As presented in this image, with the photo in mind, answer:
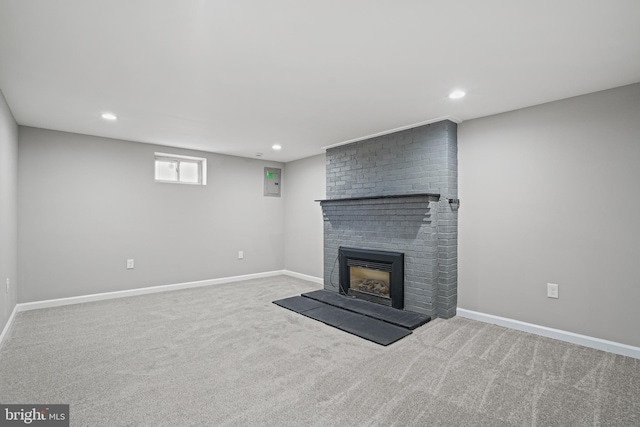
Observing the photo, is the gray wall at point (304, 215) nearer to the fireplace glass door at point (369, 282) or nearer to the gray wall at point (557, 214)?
the fireplace glass door at point (369, 282)

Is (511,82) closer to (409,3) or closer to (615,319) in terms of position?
(409,3)

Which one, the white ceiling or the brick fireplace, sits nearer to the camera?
the white ceiling

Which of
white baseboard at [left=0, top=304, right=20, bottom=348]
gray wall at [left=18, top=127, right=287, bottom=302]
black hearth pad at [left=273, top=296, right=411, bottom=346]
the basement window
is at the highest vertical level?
the basement window

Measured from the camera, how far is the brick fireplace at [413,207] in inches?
145

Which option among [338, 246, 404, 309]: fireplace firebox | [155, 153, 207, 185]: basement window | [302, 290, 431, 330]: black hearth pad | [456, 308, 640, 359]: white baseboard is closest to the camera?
[456, 308, 640, 359]: white baseboard

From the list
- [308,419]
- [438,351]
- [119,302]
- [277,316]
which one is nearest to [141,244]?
[119,302]

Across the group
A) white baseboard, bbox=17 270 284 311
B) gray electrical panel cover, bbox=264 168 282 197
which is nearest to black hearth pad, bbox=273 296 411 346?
white baseboard, bbox=17 270 284 311

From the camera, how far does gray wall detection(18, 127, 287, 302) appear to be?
13.4ft

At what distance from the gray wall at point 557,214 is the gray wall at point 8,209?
15.5ft

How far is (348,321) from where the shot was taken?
3.52 metres

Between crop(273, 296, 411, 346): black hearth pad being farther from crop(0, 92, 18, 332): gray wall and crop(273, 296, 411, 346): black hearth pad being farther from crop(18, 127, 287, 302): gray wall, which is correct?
crop(0, 92, 18, 332): gray wall

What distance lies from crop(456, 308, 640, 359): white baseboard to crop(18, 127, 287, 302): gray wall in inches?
153

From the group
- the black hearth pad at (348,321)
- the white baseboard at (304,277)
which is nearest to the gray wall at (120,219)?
the white baseboard at (304,277)

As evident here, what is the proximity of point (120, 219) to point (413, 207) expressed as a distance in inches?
163
